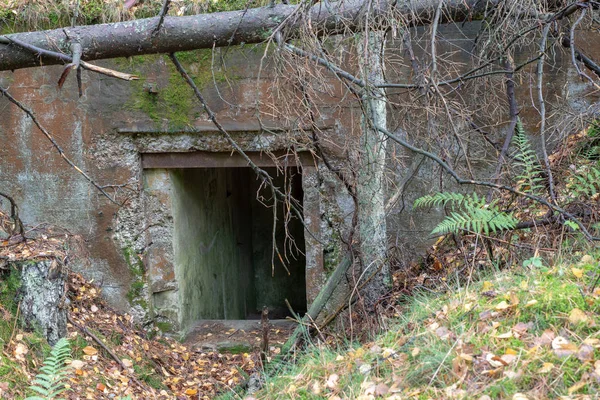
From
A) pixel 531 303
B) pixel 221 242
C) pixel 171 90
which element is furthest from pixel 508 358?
pixel 221 242

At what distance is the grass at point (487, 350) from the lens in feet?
7.90

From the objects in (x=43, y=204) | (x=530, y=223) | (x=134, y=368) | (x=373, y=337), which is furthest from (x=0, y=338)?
(x=530, y=223)

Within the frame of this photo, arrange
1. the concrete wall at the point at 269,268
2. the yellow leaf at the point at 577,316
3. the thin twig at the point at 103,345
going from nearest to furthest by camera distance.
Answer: the yellow leaf at the point at 577,316 < the thin twig at the point at 103,345 < the concrete wall at the point at 269,268

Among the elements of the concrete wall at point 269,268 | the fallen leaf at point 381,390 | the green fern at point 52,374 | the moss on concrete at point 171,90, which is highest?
the moss on concrete at point 171,90

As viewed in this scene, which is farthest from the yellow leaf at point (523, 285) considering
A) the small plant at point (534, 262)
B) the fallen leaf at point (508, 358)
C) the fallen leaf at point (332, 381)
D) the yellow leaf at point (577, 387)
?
the fallen leaf at point (332, 381)

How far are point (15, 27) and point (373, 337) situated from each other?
420 cm

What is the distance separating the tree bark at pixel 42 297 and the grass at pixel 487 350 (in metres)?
1.71

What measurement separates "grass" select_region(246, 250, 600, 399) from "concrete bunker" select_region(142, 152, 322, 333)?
88cm

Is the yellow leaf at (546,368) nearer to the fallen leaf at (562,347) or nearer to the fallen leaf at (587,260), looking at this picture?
the fallen leaf at (562,347)

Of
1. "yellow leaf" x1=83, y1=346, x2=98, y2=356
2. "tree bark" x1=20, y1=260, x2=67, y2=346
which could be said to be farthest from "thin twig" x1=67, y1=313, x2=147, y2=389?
"tree bark" x1=20, y1=260, x2=67, y2=346

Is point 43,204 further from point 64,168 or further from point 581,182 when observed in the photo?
point 581,182

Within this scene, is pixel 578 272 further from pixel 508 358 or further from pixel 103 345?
pixel 103 345

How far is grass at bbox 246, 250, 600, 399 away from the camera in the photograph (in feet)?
7.90

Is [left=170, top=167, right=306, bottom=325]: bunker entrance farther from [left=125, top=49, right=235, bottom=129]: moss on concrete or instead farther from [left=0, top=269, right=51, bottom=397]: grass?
[left=0, top=269, right=51, bottom=397]: grass
